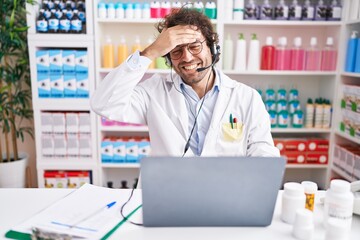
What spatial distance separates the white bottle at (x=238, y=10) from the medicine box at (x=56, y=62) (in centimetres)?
140

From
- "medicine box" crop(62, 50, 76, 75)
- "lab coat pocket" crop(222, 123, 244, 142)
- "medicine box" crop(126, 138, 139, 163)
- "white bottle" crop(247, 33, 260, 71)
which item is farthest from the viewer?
"medicine box" crop(126, 138, 139, 163)

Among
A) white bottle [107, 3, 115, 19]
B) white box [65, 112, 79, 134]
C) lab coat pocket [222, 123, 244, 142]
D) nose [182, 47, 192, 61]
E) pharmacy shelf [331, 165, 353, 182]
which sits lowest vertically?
pharmacy shelf [331, 165, 353, 182]

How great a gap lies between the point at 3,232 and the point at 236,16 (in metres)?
2.25

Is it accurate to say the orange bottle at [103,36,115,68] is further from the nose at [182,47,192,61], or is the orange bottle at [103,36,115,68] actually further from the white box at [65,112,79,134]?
the nose at [182,47,192,61]

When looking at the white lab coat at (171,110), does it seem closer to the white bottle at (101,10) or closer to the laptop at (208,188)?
the laptop at (208,188)

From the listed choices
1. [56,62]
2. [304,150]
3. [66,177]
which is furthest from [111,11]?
[304,150]

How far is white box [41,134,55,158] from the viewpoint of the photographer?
2715 millimetres

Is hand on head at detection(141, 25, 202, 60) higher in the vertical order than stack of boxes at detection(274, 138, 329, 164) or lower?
higher

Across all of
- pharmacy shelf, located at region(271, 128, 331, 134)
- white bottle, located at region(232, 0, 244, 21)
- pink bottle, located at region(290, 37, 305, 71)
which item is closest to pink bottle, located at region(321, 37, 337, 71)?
pink bottle, located at region(290, 37, 305, 71)

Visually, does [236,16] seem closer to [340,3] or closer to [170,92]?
[340,3]

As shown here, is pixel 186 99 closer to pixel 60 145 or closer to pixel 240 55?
pixel 240 55

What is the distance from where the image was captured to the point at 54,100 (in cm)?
266

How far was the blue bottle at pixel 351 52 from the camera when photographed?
2.49 meters

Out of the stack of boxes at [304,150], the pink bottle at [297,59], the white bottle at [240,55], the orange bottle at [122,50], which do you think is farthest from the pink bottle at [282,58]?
the orange bottle at [122,50]
